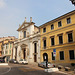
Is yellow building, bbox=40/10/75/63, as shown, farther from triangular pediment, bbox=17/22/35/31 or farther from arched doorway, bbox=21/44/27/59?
triangular pediment, bbox=17/22/35/31

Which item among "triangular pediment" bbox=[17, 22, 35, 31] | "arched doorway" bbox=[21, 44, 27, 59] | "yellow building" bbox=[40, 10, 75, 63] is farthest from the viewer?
"triangular pediment" bbox=[17, 22, 35, 31]

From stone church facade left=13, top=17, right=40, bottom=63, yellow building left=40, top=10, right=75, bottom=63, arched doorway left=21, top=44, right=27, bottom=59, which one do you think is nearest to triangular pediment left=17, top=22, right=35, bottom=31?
stone church facade left=13, top=17, right=40, bottom=63

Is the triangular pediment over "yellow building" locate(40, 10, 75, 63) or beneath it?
over

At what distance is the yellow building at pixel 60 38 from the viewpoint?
25391mm

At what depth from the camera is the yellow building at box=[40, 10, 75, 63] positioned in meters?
25.4

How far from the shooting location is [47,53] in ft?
101

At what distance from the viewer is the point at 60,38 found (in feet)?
92.3

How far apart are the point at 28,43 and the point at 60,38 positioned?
14517mm

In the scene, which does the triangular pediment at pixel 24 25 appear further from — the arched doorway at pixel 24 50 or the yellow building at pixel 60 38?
the yellow building at pixel 60 38

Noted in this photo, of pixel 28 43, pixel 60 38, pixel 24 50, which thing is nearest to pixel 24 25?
pixel 28 43

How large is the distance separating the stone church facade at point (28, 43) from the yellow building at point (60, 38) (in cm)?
307

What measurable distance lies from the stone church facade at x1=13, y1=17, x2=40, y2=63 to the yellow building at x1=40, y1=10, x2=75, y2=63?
3.07m

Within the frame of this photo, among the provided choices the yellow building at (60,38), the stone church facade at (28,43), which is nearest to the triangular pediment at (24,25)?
the stone church facade at (28,43)

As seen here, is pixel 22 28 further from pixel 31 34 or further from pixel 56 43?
pixel 56 43
